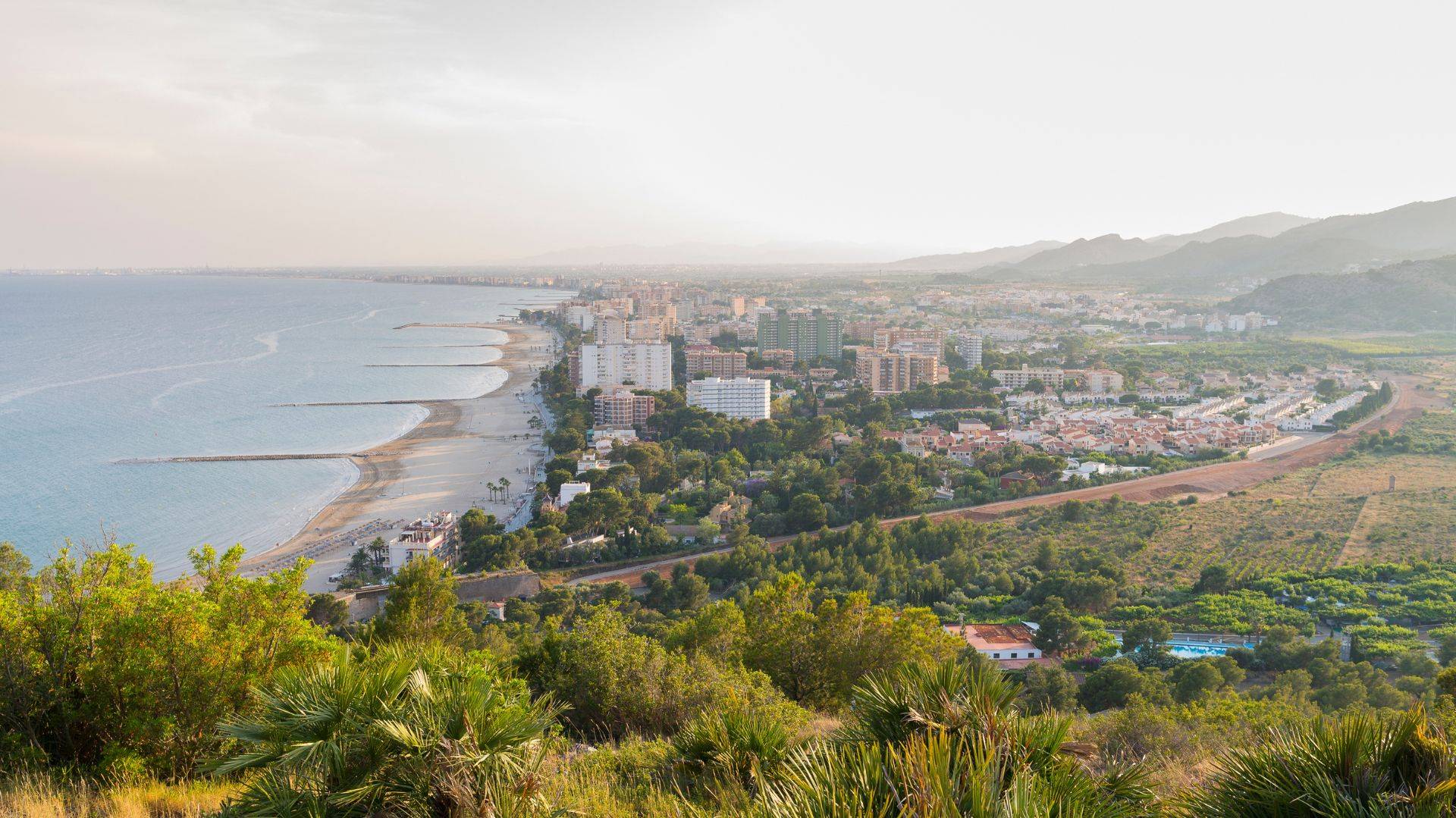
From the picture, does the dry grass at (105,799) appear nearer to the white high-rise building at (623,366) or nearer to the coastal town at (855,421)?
the coastal town at (855,421)

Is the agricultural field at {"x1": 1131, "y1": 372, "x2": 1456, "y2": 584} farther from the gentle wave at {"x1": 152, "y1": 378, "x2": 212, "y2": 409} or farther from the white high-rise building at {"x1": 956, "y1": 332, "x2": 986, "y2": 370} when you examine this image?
the gentle wave at {"x1": 152, "y1": 378, "x2": 212, "y2": 409}

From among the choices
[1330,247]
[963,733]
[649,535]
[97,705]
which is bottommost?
[649,535]

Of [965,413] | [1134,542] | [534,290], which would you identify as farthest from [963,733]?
[534,290]

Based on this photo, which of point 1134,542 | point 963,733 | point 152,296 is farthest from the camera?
point 152,296

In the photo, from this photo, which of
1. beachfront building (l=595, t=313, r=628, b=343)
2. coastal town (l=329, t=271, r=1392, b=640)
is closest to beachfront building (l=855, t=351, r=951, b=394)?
coastal town (l=329, t=271, r=1392, b=640)

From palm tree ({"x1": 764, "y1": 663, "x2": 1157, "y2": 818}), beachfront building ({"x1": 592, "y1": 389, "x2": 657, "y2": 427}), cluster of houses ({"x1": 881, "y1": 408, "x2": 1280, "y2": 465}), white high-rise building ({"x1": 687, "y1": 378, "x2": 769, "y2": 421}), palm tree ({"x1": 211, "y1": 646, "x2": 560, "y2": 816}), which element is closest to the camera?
palm tree ({"x1": 764, "y1": 663, "x2": 1157, "y2": 818})

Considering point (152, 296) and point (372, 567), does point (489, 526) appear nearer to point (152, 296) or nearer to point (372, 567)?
point (372, 567)
